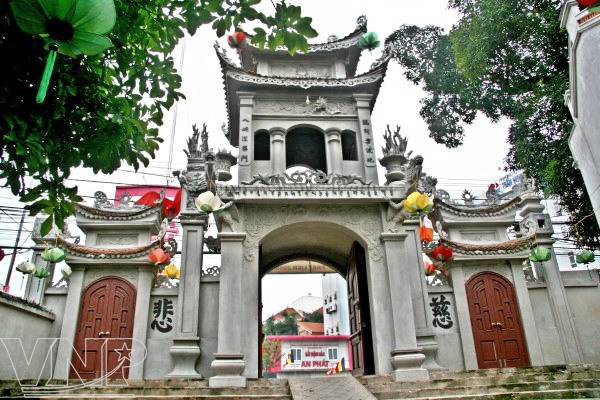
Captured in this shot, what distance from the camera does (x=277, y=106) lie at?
434 inches

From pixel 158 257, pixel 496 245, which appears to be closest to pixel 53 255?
pixel 158 257

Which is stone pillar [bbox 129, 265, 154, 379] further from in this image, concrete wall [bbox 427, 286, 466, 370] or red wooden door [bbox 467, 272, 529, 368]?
red wooden door [bbox 467, 272, 529, 368]

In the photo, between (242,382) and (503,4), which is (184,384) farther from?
(503,4)

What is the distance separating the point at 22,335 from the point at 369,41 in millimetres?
11094

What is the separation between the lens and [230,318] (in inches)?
305

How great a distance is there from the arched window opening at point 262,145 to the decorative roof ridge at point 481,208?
4.86 metres

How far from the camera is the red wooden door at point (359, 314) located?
8570 millimetres

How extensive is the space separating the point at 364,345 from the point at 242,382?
2725 millimetres

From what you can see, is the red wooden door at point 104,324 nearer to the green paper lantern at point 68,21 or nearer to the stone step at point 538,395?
the stone step at point 538,395

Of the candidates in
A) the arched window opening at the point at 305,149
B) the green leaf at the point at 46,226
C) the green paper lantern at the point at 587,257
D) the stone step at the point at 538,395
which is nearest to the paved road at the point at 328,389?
the stone step at the point at 538,395

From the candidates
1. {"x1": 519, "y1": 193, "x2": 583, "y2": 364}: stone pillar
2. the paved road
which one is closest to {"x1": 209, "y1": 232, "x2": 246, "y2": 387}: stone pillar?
the paved road

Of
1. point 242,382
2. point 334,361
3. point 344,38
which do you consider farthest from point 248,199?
point 334,361

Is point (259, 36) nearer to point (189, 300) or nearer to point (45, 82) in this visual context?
point (45, 82)

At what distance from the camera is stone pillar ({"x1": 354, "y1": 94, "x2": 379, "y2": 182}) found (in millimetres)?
10034
